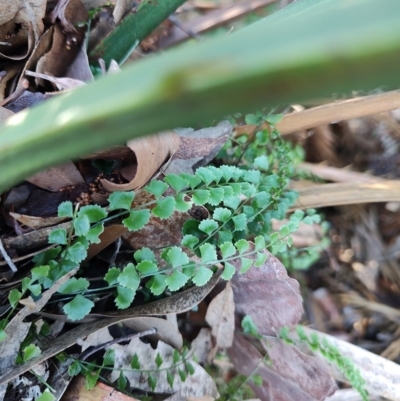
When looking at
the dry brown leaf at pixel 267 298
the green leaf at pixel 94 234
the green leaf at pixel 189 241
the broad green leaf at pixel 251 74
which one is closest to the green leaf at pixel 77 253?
the green leaf at pixel 94 234

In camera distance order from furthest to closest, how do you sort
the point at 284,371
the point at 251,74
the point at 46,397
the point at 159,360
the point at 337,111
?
the point at 337,111 < the point at 284,371 < the point at 159,360 < the point at 46,397 < the point at 251,74

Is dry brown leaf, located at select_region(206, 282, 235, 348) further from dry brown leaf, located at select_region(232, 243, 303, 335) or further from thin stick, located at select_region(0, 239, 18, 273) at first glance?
thin stick, located at select_region(0, 239, 18, 273)

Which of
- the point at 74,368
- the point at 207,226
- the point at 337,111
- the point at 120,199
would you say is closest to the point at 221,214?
the point at 207,226

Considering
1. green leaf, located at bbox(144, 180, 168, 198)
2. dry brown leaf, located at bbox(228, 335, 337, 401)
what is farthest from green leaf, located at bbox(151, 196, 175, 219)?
dry brown leaf, located at bbox(228, 335, 337, 401)

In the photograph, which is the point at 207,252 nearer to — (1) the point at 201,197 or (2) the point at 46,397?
(1) the point at 201,197

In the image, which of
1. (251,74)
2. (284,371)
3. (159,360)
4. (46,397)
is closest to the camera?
(251,74)

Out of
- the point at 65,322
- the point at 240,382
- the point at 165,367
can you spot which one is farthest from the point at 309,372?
the point at 65,322
